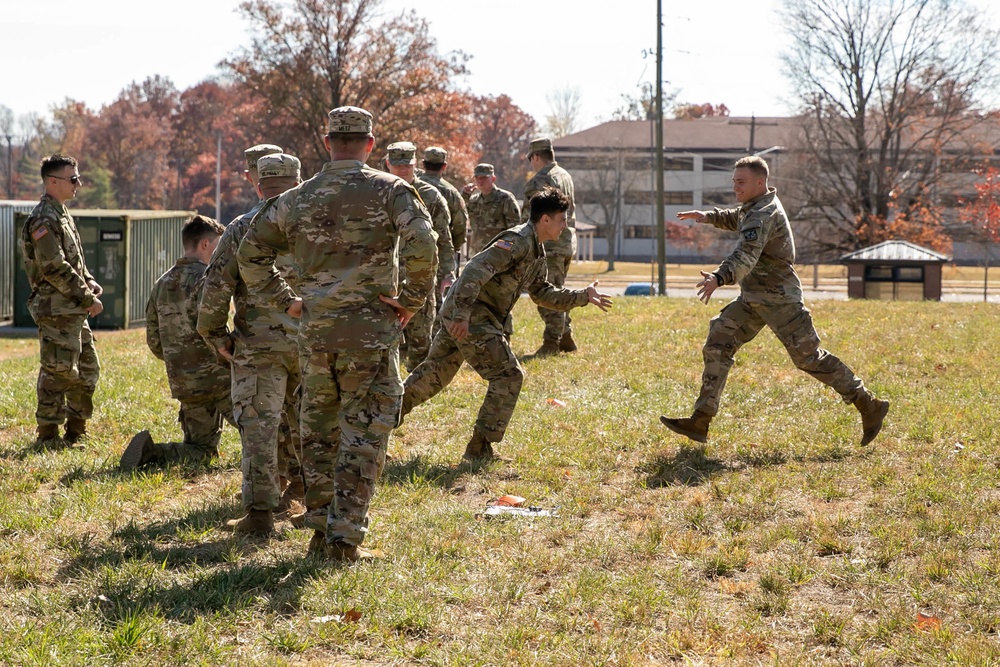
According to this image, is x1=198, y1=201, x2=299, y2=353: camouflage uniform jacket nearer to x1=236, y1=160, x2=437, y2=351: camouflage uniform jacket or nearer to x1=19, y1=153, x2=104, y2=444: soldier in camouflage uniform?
x1=236, y1=160, x2=437, y2=351: camouflage uniform jacket

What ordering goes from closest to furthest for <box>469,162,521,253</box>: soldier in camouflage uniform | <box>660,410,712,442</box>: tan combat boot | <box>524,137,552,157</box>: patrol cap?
<box>660,410,712,442</box>: tan combat boot → <box>524,137,552,157</box>: patrol cap → <box>469,162,521,253</box>: soldier in camouflage uniform

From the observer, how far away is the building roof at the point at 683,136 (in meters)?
79.9

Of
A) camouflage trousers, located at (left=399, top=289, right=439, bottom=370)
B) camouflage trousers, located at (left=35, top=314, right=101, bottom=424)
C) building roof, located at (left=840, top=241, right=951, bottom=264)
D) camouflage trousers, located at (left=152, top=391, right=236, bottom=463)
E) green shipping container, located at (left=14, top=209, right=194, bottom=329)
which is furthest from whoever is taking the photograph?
building roof, located at (left=840, top=241, right=951, bottom=264)

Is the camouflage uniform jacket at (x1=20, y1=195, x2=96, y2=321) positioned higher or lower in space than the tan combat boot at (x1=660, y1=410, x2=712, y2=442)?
higher

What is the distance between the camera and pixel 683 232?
244ft

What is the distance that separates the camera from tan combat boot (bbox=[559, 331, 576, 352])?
44.3ft

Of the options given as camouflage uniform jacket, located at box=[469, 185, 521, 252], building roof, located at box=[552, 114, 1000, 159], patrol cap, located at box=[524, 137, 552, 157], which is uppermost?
building roof, located at box=[552, 114, 1000, 159]

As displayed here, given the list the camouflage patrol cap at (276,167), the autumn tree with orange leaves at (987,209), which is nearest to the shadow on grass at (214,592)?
the camouflage patrol cap at (276,167)

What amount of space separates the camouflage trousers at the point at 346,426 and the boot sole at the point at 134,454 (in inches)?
98.8

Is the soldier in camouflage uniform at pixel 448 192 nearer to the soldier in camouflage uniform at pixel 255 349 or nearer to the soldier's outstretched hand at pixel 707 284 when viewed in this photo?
the soldier's outstretched hand at pixel 707 284

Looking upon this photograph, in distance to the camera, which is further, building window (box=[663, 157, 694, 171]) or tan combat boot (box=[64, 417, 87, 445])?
building window (box=[663, 157, 694, 171])

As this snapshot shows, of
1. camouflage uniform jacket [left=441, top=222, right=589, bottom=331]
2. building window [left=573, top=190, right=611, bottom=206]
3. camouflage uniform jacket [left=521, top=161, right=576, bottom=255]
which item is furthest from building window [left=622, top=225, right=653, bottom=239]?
camouflage uniform jacket [left=441, top=222, right=589, bottom=331]

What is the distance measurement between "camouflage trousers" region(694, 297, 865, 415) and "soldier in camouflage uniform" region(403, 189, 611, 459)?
136 cm

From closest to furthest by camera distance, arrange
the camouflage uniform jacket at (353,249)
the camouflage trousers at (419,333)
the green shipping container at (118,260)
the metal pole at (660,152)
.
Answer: the camouflage uniform jacket at (353,249) → the camouflage trousers at (419,333) → the green shipping container at (118,260) → the metal pole at (660,152)
